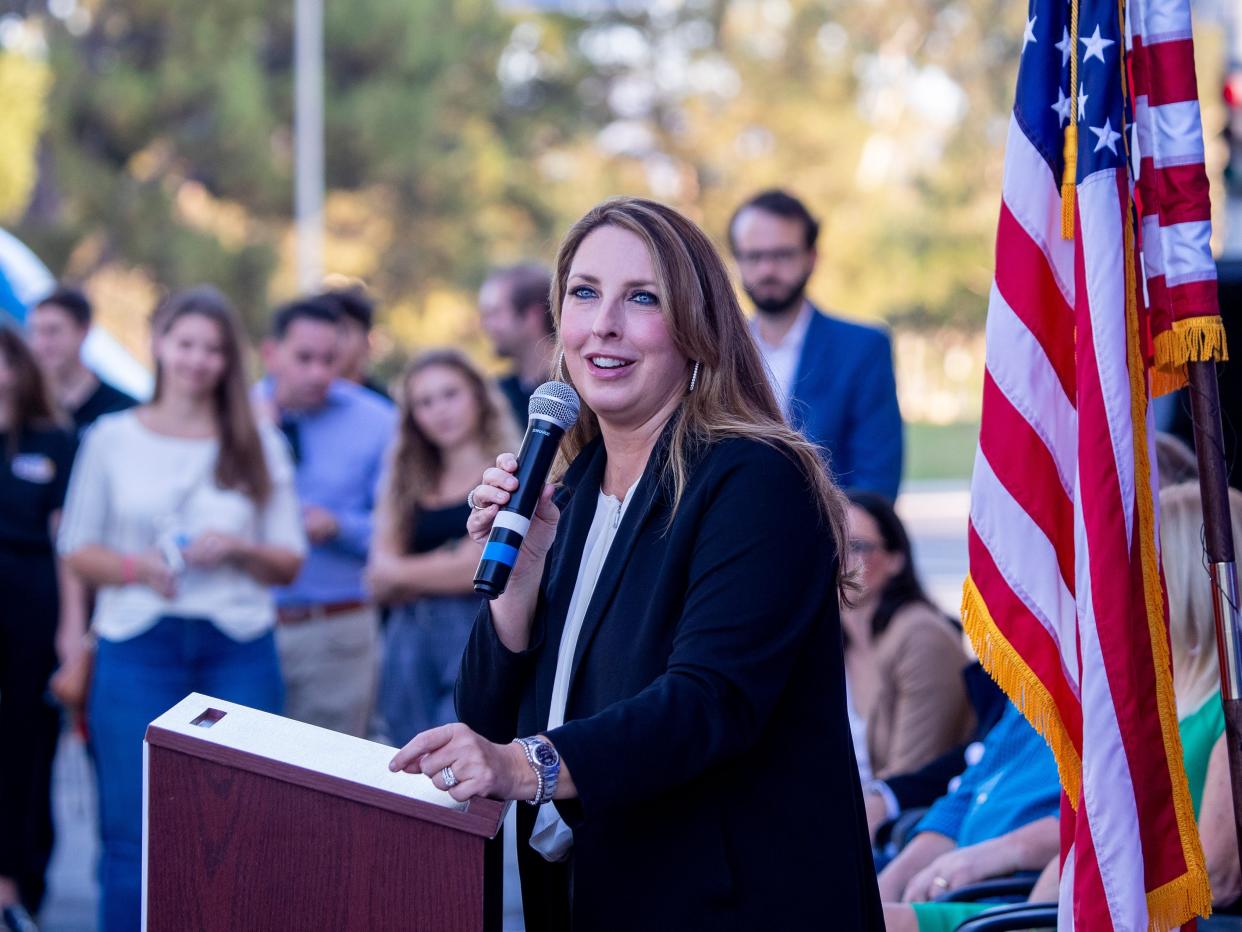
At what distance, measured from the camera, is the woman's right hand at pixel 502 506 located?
2.78 meters

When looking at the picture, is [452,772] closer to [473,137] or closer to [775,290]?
[775,290]

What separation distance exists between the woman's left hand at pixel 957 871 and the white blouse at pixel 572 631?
1704 millimetres

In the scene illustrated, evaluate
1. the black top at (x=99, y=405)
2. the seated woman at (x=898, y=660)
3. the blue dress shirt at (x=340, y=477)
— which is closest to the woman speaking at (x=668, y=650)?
the seated woman at (x=898, y=660)

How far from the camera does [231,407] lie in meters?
5.95

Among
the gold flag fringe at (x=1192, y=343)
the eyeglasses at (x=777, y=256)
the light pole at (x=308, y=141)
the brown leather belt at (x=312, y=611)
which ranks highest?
the light pole at (x=308, y=141)

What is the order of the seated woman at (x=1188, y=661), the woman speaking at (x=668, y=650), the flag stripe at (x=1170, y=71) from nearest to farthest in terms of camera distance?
the woman speaking at (x=668, y=650)
the flag stripe at (x=1170, y=71)
the seated woman at (x=1188, y=661)

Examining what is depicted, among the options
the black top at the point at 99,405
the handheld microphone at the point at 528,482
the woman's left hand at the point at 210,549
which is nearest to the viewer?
the handheld microphone at the point at 528,482

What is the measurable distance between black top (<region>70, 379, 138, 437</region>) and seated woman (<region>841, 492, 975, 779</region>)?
386 cm

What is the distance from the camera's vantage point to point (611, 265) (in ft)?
9.43

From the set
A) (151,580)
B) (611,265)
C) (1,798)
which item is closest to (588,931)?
(611,265)

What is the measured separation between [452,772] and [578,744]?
193 mm

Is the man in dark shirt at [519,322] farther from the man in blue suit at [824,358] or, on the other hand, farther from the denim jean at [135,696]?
the denim jean at [135,696]

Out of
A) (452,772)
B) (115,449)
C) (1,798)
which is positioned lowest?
(1,798)

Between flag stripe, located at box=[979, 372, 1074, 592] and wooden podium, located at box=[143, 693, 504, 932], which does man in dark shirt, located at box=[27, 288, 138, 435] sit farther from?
wooden podium, located at box=[143, 693, 504, 932]
